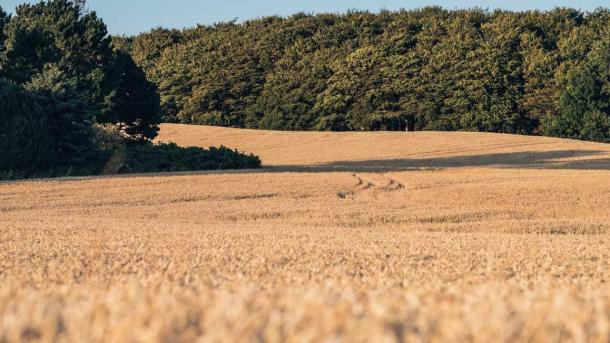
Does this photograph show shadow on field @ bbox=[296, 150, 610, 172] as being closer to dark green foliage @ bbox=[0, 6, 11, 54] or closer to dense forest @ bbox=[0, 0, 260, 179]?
dense forest @ bbox=[0, 0, 260, 179]

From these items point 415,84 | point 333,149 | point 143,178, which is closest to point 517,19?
point 415,84

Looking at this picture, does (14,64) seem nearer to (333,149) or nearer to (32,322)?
(333,149)

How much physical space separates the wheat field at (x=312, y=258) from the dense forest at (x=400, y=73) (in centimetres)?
2547

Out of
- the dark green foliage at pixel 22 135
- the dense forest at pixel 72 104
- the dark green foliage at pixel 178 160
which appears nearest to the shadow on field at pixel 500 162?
the dark green foliage at pixel 178 160

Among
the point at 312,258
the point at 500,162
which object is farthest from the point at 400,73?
the point at 312,258

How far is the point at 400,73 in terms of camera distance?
234ft

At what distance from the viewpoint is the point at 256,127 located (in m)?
77.9

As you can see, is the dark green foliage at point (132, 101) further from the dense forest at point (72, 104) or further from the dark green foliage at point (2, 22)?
the dark green foliage at point (2, 22)

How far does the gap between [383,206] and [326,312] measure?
976 inches

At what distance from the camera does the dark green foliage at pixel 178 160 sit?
4309cm

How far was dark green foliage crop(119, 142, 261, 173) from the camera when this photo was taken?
43.1 metres

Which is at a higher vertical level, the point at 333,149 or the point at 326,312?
the point at 326,312

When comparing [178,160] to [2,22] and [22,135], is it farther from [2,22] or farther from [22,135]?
[2,22]

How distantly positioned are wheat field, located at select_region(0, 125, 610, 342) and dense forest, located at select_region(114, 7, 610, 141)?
25.5 m
